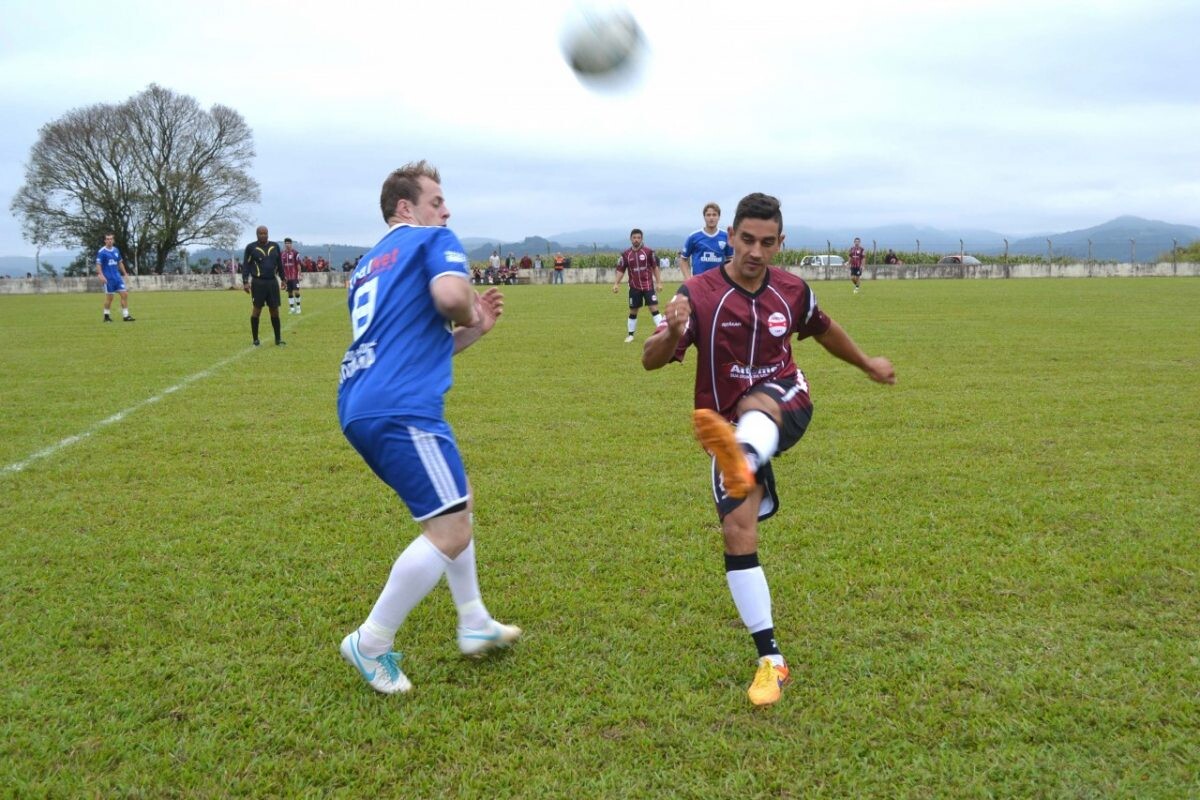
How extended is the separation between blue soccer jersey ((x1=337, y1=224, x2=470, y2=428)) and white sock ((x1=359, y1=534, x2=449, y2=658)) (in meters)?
0.53

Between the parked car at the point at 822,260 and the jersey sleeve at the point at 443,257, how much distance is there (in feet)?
166

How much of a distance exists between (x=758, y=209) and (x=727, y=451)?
3.48 ft

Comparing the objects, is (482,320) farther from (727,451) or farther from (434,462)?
(727,451)

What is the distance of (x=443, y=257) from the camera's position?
3.25 m

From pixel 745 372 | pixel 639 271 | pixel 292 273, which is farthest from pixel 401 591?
pixel 292 273

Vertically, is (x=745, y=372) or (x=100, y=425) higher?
(x=745, y=372)

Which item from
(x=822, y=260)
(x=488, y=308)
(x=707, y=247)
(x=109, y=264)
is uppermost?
(x=822, y=260)

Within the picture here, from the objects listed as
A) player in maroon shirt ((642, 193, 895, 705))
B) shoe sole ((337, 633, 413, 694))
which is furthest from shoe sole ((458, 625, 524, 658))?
player in maroon shirt ((642, 193, 895, 705))

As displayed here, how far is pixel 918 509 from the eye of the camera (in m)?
5.54

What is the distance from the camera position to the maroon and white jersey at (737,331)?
3652 millimetres

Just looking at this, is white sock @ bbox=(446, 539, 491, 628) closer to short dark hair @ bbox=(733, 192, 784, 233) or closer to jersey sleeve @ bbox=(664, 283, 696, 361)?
jersey sleeve @ bbox=(664, 283, 696, 361)

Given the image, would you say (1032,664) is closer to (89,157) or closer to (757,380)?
(757,380)

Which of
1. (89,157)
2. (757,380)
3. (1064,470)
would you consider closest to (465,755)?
(757,380)

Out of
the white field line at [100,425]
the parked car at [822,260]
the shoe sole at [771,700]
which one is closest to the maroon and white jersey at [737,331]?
the shoe sole at [771,700]
